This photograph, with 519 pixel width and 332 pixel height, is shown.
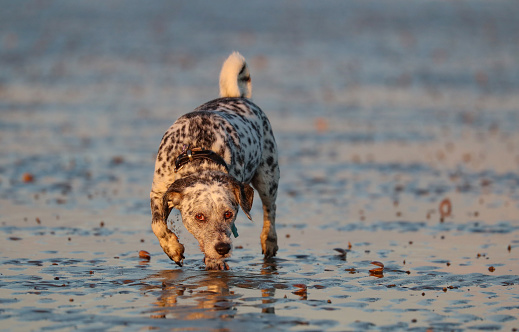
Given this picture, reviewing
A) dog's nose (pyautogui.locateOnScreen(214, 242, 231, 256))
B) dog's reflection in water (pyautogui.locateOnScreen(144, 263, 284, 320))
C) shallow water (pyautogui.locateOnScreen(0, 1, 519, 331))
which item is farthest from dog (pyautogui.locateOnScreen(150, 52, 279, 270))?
shallow water (pyautogui.locateOnScreen(0, 1, 519, 331))

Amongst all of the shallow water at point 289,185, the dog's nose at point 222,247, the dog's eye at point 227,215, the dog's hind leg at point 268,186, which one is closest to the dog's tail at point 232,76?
the dog's hind leg at point 268,186

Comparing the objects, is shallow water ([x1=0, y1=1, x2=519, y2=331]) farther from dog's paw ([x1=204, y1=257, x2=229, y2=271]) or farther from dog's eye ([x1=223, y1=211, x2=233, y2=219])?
dog's eye ([x1=223, y1=211, x2=233, y2=219])

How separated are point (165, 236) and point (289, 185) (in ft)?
15.6

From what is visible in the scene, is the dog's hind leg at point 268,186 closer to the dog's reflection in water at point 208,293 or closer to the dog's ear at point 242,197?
the dog's reflection in water at point 208,293

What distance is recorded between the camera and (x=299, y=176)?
1356 cm

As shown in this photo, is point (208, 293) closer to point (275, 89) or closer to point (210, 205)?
point (210, 205)

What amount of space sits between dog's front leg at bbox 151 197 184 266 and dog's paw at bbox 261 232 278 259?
1.20 m

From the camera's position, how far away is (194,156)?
26.2 feet

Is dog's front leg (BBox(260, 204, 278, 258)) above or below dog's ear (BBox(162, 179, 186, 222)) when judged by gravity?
below

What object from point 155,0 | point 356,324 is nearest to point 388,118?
point 356,324

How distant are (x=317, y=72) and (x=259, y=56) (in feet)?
9.92

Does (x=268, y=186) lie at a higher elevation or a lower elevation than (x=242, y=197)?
higher

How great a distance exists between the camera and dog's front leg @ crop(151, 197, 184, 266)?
836 centimetres

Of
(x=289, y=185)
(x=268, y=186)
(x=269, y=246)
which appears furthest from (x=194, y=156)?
(x=289, y=185)
